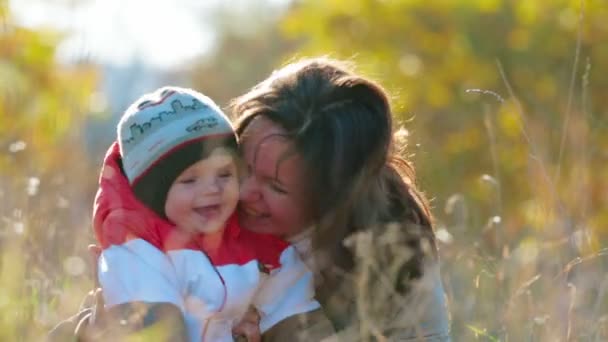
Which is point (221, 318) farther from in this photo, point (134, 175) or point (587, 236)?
point (587, 236)

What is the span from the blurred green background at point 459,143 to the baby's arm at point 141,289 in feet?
0.76

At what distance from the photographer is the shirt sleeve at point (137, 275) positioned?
3209mm

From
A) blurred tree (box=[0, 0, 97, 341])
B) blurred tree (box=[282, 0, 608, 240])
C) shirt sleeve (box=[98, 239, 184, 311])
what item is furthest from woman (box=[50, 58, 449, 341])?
blurred tree (box=[282, 0, 608, 240])

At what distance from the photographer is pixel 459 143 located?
12805 millimetres

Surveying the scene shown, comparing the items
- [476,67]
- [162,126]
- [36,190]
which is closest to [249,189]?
[162,126]

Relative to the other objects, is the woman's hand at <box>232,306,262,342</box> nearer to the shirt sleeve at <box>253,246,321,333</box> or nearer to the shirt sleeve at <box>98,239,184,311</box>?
the shirt sleeve at <box>253,246,321,333</box>

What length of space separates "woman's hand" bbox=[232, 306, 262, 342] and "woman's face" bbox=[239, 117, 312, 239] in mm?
235

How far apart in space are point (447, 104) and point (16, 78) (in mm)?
6363

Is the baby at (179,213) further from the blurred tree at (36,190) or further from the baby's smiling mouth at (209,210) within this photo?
the blurred tree at (36,190)

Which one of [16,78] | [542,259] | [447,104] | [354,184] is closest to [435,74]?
[447,104]

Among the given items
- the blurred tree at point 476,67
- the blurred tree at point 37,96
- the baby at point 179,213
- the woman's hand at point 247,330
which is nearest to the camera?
the baby at point 179,213

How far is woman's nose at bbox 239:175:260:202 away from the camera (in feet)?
11.9

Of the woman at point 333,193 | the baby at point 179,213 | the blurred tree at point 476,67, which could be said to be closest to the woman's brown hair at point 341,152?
the woman at point 333,193

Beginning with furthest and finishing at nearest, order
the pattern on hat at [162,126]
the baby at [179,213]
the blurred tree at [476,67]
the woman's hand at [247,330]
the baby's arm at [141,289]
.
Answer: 1. the blurred tree at [476,67]
2. the woman's hand at [247,330]
3. the pattern on hat at [162,126]
4. the baby at [179,213]
5. the baby's arm at [141,289]
